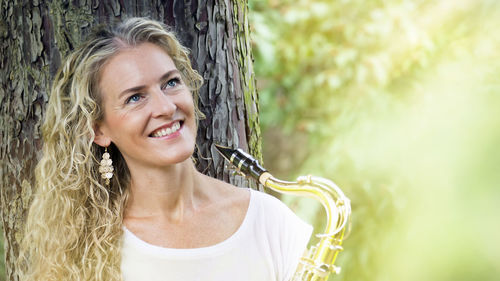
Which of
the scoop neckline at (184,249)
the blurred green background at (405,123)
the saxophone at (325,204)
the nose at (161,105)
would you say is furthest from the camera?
the blurred green background at (405,123)

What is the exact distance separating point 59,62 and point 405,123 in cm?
390

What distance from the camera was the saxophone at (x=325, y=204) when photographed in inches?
96.5

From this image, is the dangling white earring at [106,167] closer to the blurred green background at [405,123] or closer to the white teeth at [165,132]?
the white teeth at [165,132]

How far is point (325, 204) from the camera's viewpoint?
256cm

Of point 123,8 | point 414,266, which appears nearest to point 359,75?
point 414,266

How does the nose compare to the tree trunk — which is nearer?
the nose

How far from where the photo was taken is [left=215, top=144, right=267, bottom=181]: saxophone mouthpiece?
2518mm

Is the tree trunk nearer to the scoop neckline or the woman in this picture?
the woman

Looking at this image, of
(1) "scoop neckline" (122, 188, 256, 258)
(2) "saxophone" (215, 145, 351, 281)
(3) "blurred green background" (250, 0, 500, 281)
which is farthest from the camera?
(3) "blurred green background" (250, 0, 500, 281)

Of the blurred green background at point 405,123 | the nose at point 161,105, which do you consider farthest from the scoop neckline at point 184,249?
the blurred green background at point 405,123


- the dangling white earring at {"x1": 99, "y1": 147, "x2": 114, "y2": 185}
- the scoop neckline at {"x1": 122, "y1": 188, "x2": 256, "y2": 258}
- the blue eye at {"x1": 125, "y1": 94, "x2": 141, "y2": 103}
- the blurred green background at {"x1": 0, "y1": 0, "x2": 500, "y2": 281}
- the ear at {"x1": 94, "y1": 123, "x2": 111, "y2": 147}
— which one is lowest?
the scoop neckline at {"x1": 122, "y1": 188, "x2": 256, "y2": 258}

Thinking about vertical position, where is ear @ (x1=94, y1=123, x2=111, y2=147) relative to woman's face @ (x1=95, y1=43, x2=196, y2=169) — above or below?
below

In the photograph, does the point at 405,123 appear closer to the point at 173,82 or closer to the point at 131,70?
the point at 173,82

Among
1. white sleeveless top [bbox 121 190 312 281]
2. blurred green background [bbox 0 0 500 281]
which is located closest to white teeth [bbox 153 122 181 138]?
white sleeveless top [bbox 121 190 312 281]
